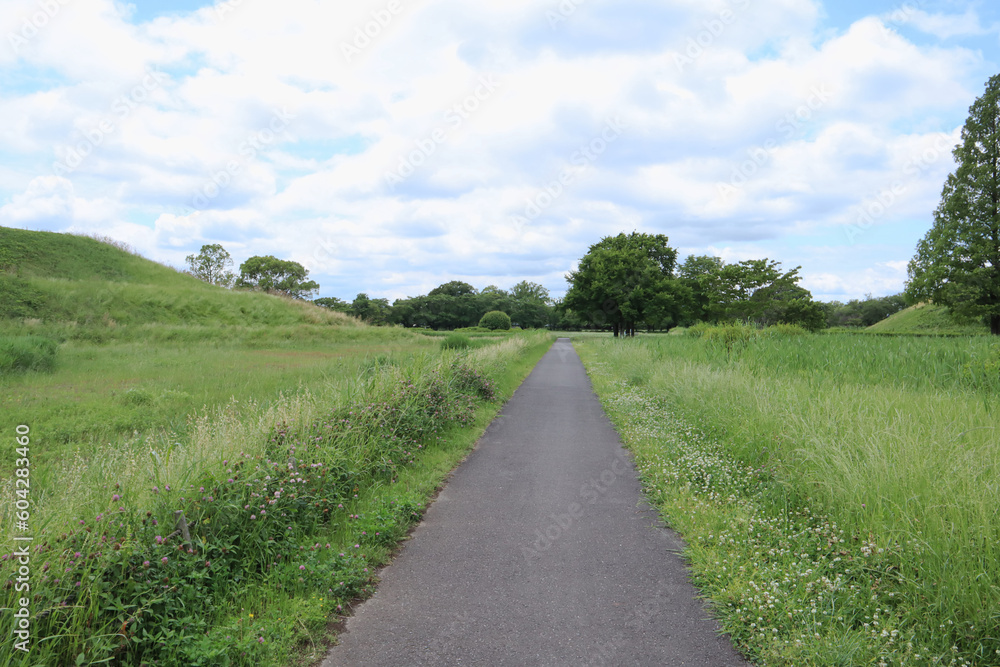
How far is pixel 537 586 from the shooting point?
377 cm

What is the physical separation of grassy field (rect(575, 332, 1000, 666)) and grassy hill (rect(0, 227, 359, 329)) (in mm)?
26297

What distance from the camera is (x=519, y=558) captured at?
427 centimetres

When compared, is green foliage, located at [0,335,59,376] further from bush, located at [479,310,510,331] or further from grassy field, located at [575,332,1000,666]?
bush, located at [479,310,510,331]

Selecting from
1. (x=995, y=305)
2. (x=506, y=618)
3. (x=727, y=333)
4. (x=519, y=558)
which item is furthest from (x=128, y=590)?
(x=995, y=305)

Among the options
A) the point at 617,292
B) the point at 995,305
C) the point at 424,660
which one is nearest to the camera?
the point at 424,660

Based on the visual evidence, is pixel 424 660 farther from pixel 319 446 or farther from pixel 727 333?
pixel 727 333

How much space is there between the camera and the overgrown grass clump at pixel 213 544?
2.58 metres

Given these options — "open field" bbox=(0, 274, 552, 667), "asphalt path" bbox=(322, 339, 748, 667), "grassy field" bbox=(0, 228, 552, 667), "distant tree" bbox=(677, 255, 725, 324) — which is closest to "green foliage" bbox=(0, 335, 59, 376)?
"grassy field" bbox=(0, 228, 552, 667)

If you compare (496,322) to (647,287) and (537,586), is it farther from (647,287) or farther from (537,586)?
(537,586)

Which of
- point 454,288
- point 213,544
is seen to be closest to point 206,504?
point 213,544

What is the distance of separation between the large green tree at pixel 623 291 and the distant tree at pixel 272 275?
45226 mm

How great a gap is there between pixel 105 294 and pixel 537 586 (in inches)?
1249

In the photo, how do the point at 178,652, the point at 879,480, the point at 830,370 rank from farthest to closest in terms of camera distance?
the point at 830,370, the point at 879,480, the point at 178,652

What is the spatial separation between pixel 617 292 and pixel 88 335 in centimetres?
4208
